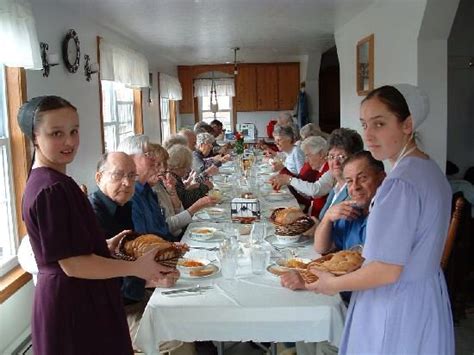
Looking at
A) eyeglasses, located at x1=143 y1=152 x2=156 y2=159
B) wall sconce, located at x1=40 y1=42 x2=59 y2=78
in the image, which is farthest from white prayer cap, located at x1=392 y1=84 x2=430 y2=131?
wall sconce, located at x1=40 y1=42 x2=59 y2=78

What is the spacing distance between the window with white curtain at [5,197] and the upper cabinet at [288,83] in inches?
299

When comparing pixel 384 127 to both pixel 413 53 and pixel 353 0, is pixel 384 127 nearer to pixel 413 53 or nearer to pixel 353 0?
pixel 413 53

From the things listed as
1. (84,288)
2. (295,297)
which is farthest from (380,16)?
(84,288)

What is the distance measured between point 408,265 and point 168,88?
7.65 meters

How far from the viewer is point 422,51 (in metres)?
3.75

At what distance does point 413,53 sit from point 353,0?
2.98ft

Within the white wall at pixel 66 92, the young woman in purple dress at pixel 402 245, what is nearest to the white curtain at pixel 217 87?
the white wall at pixel 66 92

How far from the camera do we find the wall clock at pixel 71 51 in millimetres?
4000

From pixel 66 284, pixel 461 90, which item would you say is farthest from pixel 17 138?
pixel 461 90

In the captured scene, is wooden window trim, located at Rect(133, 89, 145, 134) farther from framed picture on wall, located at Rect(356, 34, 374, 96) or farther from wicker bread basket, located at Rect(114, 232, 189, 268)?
wicker bread basket, located at Rect(114, 232, 189, 268)

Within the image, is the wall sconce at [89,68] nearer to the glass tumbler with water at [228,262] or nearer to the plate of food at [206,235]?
the plate of food at [206,235]

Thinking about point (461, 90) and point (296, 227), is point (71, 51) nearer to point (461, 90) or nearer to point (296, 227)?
point (296, 227)

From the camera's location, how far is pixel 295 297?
173 centimetres

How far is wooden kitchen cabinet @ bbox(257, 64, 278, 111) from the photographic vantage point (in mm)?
10156
